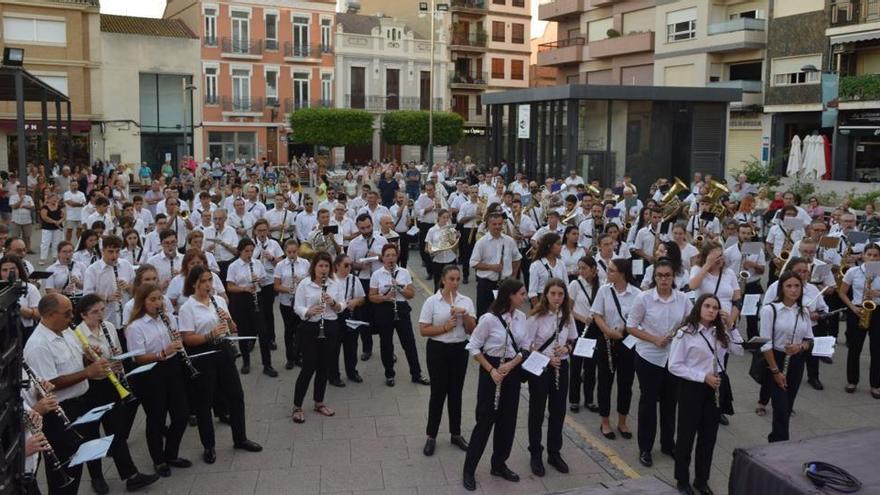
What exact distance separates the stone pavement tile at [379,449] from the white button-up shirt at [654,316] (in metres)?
2.44

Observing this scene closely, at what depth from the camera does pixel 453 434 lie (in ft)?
25.7

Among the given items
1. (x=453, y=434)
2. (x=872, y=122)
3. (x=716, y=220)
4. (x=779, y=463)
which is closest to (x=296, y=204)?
(x=716, y=220)

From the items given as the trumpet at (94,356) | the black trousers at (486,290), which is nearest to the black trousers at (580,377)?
the black trousers at (486,290)

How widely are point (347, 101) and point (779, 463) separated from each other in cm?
5098

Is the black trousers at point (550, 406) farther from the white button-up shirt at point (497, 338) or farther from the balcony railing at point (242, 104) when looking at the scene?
the balcony railing at point (242, 104)

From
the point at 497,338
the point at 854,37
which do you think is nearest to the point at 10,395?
the point at 497,338

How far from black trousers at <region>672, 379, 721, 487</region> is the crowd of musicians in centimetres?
1

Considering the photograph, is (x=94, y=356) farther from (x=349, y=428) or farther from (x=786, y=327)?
(x=786, y=327)

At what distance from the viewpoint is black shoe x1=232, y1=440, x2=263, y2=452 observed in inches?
303

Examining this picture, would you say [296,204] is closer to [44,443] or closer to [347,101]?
[44,443]

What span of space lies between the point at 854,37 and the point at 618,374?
92.8ft

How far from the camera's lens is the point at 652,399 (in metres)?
7.37

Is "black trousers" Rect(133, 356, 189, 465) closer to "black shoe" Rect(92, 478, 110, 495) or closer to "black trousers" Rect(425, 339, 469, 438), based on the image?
"black shoe" Rect(92, 478, 110, 495)

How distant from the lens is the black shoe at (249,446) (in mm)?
7691
